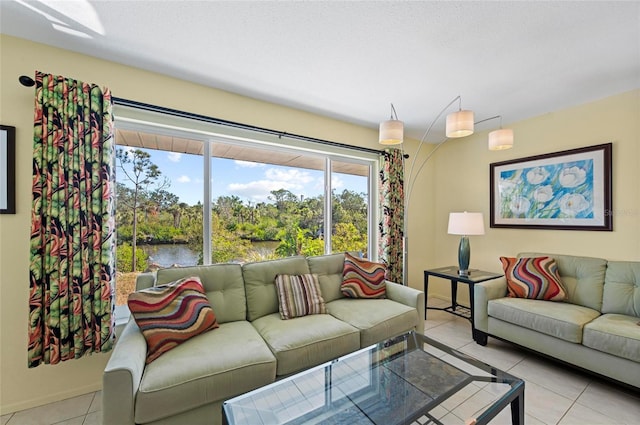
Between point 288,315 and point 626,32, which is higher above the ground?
point 626,32

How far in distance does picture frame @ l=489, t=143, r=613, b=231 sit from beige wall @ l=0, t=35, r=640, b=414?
0.08 meters

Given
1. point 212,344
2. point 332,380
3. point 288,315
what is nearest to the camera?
point 332,380

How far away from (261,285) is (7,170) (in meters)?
1.89

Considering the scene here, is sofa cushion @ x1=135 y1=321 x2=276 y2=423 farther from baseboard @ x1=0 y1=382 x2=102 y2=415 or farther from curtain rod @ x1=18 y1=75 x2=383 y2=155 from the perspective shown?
curtain rod @ x1=18 y1=75 x2=383 y2=155

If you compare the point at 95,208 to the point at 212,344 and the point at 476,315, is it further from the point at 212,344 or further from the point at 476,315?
the point at 476,315

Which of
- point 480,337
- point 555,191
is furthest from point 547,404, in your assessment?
point 555,191

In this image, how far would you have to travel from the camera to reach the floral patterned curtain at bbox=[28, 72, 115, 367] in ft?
5.57

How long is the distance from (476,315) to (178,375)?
8.67 ft

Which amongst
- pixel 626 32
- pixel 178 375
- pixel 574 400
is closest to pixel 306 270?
pixel 178 375

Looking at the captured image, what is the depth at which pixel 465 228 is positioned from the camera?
293 centimetres

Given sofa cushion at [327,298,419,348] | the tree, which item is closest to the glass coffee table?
sofa cushion at [327,298,419,348]

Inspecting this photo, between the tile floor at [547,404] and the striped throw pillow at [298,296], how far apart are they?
3.80 feet

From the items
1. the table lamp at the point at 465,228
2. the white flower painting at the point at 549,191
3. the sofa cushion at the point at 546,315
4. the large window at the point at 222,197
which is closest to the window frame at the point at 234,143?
the large window at the point at 222,197

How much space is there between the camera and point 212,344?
65.3 inches
